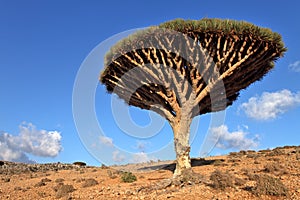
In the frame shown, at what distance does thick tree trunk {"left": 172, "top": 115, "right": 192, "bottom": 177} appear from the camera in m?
12.2

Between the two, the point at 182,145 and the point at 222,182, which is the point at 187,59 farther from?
the point at 222,182

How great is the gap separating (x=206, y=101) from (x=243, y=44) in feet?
11.7

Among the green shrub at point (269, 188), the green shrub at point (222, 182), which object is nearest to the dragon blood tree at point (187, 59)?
the green shrub at point (222, 182)

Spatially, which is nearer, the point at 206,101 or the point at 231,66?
the point at 231,66

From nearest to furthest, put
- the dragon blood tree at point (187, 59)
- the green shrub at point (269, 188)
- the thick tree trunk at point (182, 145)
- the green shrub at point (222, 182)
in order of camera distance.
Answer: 1. the green shrub at point (269, 188)
2. the green shrub at point (222, 182)
3. the dragon blood tree at point (187, 59)
4. the thick tree trunk at point (182, 145)

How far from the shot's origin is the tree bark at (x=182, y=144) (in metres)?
12.2

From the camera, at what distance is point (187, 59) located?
12.4 m

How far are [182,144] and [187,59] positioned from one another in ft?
12.4

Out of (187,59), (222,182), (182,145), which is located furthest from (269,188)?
(187,59)

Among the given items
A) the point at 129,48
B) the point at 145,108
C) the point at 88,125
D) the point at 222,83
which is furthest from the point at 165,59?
the point at 88,125

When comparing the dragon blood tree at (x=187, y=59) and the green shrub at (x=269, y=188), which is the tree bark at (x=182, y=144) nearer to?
the dragon blood tree at (x=187, y=59)

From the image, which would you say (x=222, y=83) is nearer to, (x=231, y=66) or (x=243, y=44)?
(x=231, y=66)

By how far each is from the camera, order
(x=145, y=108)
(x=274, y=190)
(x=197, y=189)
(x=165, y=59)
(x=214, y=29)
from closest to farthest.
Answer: (x=274, y=190)
(x=197, y=189)
(x=214, y=29)
(x=165, y=59)
(x=145, y=108)

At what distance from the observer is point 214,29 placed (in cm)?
1188
